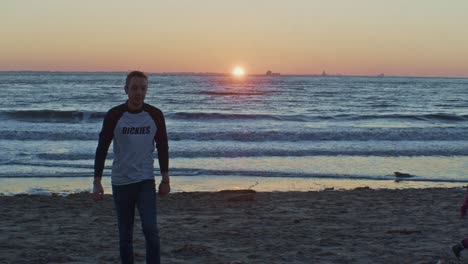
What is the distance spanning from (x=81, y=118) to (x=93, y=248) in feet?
82.6

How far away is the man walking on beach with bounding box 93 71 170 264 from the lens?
14.6 feet

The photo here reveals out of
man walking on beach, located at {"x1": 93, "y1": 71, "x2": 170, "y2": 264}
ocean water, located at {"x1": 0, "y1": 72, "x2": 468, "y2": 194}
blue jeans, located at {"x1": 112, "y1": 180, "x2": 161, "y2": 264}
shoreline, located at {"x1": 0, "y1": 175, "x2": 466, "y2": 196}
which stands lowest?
ocean water, located at {"x1": 0, "y1": 72, "x2": 468, "y2": 194}

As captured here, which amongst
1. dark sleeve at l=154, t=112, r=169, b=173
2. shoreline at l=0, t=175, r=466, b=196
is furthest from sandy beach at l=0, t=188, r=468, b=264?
dark sleeve at l=154, t=112, r=169, b=173

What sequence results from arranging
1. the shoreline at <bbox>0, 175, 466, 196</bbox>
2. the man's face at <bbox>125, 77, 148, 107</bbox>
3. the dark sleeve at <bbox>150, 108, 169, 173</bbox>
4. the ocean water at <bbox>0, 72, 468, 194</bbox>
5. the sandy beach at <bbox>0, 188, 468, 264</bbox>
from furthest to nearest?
the ocean water at <bbox>0, 72, 468, 194</bbox>
the shoreline at <bbox>0, 175, 466, 196</bbox>
the sandy beach at <bbox>0, 188, 468, 264</bbox>
the dark sleeve at <bbox>150, 108, 169, 173</bbox>
the man's face at <bbox>125, 77, 148, 107</bbox>

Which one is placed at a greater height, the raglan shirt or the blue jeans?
the raglan shirt

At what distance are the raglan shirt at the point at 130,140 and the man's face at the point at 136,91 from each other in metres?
0.07

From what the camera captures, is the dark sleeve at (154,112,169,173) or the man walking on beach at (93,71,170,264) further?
the dark sleeve at (154,112,169,173)

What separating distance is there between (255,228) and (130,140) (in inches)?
134

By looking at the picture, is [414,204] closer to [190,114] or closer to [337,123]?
[337,123]

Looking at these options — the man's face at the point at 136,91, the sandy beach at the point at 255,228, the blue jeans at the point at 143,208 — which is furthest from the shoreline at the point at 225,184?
the man's face at the point at 136,91

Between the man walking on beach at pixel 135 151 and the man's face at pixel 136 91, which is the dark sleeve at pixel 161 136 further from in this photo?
the man's face at pixel 136 91

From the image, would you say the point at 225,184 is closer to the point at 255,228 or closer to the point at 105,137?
the point at 255,228

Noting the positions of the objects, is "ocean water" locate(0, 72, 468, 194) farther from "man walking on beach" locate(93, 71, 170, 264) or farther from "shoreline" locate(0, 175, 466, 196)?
"man walking on beach" locate(93, 71, 170, 264)

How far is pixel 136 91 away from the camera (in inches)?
174
